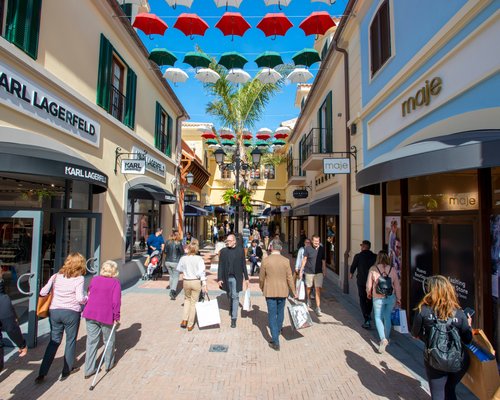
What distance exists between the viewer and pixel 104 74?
28.7 feet

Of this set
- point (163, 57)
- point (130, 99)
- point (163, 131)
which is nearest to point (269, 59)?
point (163, 57)

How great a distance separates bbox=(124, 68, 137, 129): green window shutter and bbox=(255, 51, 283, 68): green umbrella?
14.8ft

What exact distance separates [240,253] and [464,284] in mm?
3795

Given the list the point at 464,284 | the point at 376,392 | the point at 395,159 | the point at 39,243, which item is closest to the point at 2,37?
the point at 39,243

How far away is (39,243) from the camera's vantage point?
514 cm

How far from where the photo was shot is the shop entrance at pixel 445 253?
459 centimetres

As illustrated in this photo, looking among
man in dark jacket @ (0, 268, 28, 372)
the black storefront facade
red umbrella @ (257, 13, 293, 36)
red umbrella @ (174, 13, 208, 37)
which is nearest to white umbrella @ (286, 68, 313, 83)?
red umbrella @ (257, 13, 293, 36)

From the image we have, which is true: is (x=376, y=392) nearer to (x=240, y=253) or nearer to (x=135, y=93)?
(x=240, y=253)

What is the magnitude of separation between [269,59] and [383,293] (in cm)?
651

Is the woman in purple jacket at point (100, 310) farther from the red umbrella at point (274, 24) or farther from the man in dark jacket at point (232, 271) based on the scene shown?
the red umbrella at point (274, 24)

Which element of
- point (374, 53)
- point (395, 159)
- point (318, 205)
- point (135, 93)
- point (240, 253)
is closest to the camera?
point (395, 159)

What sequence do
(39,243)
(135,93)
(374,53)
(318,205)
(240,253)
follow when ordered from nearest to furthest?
(39,243) → (240,253) → (374,53) → (135,93) → (318,205)

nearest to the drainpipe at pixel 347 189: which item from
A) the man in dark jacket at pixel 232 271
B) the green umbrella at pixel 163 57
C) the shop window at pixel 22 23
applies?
the man in dark jacket at pixel 232 271

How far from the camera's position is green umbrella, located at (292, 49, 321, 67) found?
849 cm
